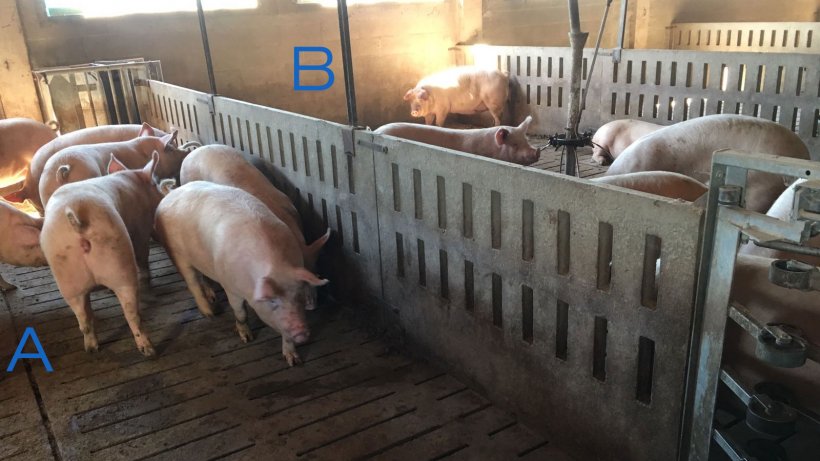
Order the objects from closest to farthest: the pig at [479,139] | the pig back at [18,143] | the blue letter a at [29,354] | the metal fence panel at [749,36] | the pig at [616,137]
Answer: the blue letter a at [29,354] → the pig at [479,139] → the pig at [616,137] → the pig back at [18,143] → the metal fence panel at [749,36]

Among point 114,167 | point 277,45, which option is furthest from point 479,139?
point 277,45

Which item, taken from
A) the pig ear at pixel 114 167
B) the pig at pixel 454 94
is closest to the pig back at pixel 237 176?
the pig ear at pixel 114 167

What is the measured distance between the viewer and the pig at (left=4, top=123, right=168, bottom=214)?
5.11 m

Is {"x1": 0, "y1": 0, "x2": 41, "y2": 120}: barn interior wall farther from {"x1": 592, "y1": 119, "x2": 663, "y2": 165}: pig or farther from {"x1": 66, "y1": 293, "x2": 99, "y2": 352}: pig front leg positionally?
{"x1": 592, "y1": 119, "x2": 663, "y2": 165}: pig

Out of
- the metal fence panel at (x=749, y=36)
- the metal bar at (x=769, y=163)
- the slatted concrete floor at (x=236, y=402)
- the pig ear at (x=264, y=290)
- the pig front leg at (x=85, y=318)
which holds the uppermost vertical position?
the metal bar at (x=769, y=163)

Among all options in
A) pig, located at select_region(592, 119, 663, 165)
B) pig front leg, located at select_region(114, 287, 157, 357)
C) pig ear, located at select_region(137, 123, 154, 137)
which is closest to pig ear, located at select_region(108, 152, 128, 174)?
pig ear, located at select_region(137, 123, 154, 137)

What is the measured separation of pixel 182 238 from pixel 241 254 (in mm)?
612

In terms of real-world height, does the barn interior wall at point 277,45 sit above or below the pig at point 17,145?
above

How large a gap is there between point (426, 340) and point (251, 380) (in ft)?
2.83

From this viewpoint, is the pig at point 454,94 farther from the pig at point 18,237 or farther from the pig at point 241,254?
the pig at point 18,237

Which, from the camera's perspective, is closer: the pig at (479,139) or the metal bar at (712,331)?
the metal bar at (712,331)

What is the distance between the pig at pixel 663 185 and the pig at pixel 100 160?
134 inches

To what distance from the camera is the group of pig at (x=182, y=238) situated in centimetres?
323

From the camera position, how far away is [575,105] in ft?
12.3
